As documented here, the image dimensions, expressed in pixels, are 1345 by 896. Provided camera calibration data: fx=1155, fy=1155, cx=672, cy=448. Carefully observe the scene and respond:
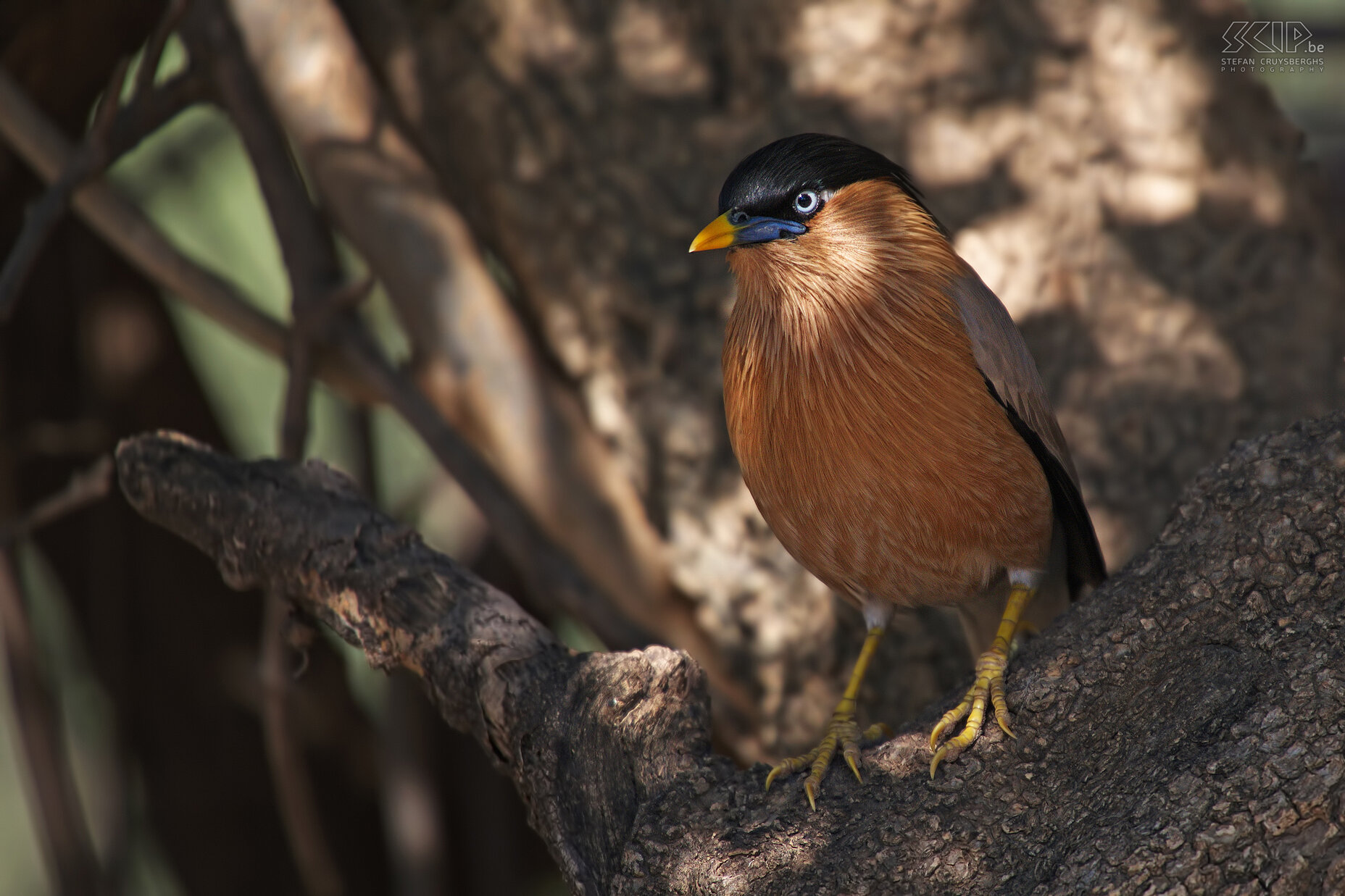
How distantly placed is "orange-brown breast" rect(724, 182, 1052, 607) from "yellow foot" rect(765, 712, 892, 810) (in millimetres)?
337

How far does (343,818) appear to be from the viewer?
4.61 metres

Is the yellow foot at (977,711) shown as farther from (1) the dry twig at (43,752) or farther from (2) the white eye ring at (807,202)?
(1) the dry twig at (43,752)

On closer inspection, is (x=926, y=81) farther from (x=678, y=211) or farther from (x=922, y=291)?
(x=922, y=291)

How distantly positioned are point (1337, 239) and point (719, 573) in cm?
219

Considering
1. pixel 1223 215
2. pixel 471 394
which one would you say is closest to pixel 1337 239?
pixel 1223 215

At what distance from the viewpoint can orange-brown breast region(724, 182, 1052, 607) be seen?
7.29 feet

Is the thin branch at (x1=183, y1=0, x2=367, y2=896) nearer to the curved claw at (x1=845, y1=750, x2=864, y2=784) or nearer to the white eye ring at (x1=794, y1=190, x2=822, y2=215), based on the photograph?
the white eye ring at (x1=794, y1=190, x2=822, y2=215)

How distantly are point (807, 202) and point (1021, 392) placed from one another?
581 mm

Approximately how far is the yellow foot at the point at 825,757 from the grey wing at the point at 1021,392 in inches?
25.9

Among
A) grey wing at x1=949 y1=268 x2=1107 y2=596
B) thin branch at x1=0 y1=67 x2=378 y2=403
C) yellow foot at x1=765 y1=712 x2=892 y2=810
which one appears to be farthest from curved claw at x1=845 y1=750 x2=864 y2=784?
thin branch at x1=0 y1=67 x2=378 y2=403

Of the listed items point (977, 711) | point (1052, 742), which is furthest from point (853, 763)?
point (1052, 742)

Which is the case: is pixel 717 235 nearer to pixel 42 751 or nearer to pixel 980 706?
pixel 980 706

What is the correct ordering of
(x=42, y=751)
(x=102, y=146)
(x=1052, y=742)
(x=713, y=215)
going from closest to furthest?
(x=1052, y=742) → (x=102, y=146) → (x=713, y=215) → (x=42, y=751)

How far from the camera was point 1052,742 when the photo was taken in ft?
6.34
